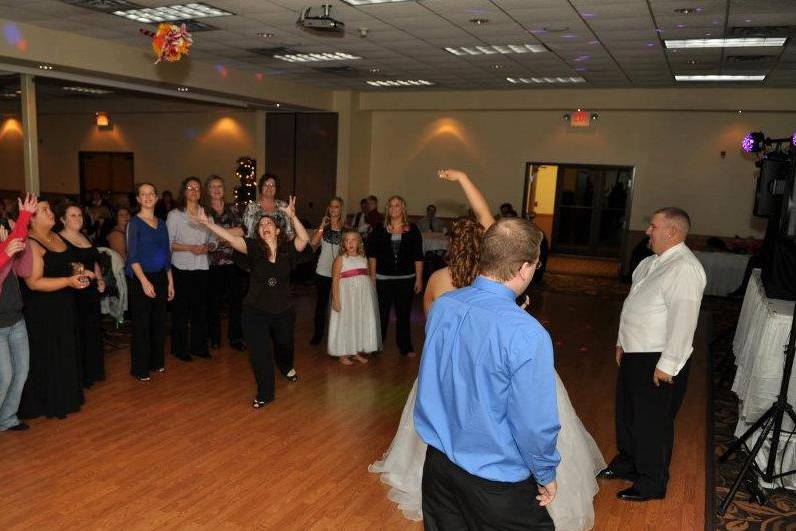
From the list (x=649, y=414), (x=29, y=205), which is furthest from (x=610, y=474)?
(x=29, y=205)

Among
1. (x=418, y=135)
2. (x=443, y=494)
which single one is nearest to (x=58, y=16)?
(x=443, y=494)

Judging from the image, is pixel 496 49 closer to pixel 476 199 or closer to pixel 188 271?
pixel 188 271

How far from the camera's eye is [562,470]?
10.2ft

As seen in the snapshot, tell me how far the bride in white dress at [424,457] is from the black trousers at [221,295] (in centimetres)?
294

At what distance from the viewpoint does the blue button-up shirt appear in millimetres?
1691

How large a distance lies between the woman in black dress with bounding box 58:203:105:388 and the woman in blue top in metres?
0.27

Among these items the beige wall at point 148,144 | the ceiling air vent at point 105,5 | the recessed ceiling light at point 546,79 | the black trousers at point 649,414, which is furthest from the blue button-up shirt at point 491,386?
the beige wall at point 148,144

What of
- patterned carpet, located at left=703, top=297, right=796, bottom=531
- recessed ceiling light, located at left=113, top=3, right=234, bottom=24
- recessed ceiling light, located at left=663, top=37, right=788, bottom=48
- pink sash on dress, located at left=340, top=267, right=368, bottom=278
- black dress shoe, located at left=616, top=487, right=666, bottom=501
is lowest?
patterned carpet, located at left=703, top=297, right=796, bottom=531

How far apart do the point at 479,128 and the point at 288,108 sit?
389 centimetres

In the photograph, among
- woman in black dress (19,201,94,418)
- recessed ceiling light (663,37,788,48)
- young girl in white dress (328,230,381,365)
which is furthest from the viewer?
recessed ceiling light (663,37,788,48)

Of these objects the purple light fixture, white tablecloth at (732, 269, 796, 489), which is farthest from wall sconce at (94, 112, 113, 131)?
white tablecloth at (732, 269, 796, 489)

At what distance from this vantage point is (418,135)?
13.0 metres

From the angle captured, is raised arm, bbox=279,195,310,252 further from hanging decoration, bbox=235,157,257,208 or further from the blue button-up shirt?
hanging decoration, bbox=235,157,257,208

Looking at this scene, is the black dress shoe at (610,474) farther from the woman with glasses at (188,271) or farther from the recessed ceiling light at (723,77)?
the recessed ceiling light at (723,77)
